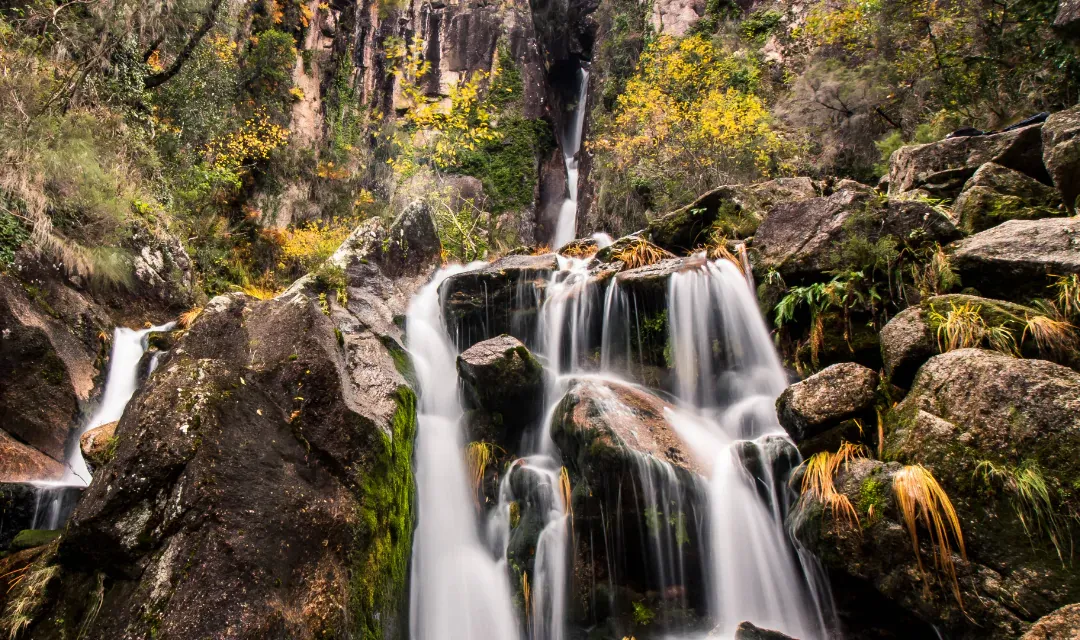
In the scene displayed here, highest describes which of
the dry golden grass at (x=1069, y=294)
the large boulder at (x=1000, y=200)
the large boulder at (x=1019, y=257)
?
the large boulder at (x=1000, y=200)

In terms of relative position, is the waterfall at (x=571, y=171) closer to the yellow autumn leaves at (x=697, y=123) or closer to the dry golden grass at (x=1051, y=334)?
the yellow autumn leaves at (x=697, y=123)

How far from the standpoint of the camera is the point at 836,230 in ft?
22.7

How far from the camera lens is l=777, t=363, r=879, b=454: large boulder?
4.70 metres

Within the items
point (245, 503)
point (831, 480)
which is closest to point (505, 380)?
point (245, 503)

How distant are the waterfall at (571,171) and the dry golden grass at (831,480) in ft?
54.6

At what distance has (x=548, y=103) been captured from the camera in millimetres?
25062

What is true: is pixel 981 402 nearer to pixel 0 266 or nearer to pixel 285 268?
pixel 0 266

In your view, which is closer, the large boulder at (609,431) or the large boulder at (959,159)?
the large boulder at (609,431)

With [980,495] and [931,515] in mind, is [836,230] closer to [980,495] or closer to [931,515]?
[980,495]

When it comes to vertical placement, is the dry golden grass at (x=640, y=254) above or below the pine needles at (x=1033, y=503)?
above

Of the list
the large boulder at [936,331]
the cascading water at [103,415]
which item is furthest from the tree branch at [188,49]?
the large boulder at [936,331]

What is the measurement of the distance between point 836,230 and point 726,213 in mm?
2494

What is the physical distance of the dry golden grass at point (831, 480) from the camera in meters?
3.99

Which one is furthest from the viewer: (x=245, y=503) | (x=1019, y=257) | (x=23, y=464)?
(x=23, y=464)
